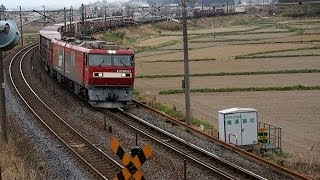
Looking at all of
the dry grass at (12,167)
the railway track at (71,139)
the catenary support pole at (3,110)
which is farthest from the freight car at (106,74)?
the dry grass at (12,167)

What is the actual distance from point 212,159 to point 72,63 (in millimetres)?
14290

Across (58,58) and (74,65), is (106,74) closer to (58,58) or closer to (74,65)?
(74,65)

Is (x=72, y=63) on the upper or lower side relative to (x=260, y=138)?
upper

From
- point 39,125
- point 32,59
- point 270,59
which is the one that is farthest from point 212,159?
point 270,59

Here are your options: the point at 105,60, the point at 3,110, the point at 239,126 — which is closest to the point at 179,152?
the point at 239,126

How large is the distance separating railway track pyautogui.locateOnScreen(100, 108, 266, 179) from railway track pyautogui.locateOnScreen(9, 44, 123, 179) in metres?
2.40

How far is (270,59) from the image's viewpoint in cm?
6016

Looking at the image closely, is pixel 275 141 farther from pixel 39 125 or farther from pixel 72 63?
pixel 72 63

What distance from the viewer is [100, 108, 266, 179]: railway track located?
51.8ft

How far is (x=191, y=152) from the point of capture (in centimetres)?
1881

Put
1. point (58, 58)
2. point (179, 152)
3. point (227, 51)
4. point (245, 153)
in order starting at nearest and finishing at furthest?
point (179, 152) < point (245, 153) < point (58, 58) < point (227, 51)

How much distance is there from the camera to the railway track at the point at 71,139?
16.1 meters

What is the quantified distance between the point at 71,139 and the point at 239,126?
240 inches

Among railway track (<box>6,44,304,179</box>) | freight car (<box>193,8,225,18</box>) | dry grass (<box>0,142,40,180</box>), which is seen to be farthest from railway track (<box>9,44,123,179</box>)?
freight car (<box>193,8,225,18</box>)
